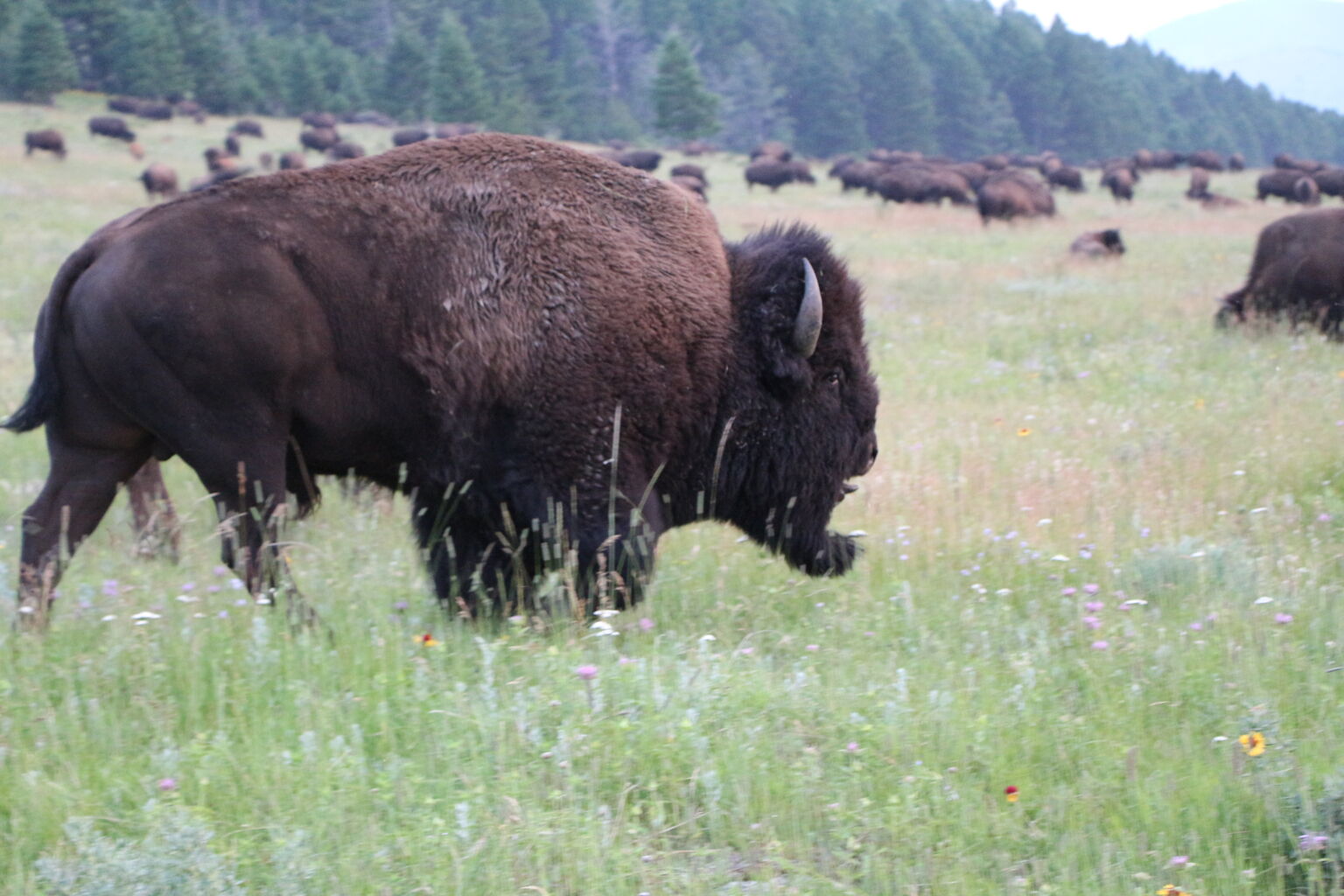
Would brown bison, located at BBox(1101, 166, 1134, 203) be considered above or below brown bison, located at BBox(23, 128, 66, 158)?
above

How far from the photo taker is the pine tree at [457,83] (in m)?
58.7

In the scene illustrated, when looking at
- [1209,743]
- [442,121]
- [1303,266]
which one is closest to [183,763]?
[1209,743]

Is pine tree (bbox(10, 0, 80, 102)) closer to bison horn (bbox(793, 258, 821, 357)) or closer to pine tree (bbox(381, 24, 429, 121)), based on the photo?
pine tree (bbox(381, 24, 429, 121))

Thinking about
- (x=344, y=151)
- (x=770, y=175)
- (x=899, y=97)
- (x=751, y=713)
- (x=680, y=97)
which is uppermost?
(x=899, y=97)

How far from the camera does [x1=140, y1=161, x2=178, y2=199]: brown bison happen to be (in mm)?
27422

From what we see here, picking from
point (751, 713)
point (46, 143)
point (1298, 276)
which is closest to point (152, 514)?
point (751, 713)

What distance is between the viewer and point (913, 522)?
5918mm

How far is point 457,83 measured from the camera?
2320 inches

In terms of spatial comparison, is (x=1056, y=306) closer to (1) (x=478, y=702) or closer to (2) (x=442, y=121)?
(1) (x=478, y=702)

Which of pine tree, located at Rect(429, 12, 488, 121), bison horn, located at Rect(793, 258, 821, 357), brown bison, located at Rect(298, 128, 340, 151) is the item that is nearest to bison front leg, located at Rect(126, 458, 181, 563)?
bison horn, located at Rect(793, 258, 821, 357)

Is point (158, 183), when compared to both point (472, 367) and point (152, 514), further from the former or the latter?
point (472, 367)

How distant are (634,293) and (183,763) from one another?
226 centimetres

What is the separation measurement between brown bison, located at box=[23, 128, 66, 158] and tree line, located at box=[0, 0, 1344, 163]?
1766cm

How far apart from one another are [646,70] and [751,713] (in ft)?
257
